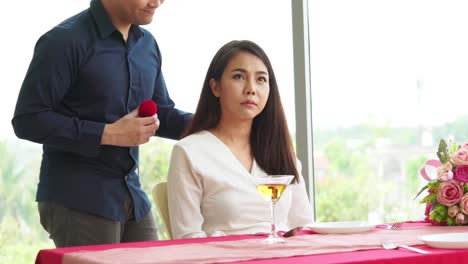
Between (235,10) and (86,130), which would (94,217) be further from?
(235,10)

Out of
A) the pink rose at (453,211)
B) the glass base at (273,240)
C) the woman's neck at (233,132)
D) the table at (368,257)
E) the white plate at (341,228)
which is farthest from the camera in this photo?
the woman's neck at (233,132)

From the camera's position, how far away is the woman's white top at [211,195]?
2656 millimetres

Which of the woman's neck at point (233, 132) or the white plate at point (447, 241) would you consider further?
the woman's neck at point (233, 132)

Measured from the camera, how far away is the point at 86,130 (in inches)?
104

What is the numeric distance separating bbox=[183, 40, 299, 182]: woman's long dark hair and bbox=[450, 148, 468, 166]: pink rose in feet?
1.84

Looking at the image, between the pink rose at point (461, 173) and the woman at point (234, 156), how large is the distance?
1.85 feet

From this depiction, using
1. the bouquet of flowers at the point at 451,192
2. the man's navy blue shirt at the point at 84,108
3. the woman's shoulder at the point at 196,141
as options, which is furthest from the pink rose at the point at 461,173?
the man's navy blue shirt at the point at 84,108

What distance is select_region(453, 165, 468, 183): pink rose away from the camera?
2518 millimetres

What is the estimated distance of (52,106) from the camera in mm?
2691

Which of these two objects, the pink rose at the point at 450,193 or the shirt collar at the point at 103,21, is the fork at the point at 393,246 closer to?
the pink rose at the point at 450,193

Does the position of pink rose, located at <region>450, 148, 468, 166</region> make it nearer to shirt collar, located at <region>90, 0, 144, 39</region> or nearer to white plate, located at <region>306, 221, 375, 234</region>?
white plate, located at <region>306, 221, 375, 234</region>

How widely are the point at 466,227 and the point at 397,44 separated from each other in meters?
1.41

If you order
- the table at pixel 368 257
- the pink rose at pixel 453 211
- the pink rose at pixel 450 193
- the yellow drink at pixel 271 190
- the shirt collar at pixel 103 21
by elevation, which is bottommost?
the table at pixel 368 257

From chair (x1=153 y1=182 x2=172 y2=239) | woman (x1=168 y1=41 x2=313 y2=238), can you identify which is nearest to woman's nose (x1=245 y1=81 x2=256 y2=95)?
woman (x1=168 y1=41 x2=313 y2=238)
